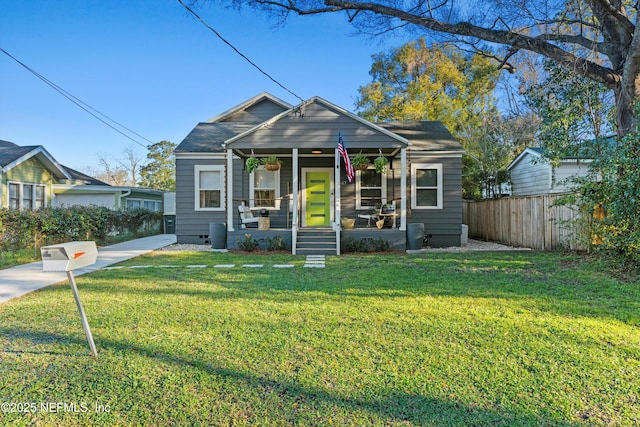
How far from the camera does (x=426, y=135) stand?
12.4 meters

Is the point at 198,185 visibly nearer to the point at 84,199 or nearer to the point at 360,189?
the point at 360,189

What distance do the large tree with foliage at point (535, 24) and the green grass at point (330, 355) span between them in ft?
15.0

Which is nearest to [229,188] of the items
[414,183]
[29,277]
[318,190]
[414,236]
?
[318,190]

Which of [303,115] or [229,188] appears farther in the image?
[229,188]

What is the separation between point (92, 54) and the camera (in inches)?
604

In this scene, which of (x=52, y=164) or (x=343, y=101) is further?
(x=343, y=101)

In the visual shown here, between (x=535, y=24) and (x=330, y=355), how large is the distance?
29.0 feet

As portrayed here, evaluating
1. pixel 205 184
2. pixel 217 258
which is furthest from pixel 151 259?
pixel 205 184

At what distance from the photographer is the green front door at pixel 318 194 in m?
11.9

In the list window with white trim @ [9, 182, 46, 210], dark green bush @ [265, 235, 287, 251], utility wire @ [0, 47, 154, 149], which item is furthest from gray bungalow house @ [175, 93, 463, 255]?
window with white trim @ [9, 182, 46, 210]

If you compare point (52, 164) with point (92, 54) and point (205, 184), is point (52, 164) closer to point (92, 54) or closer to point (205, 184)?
point (92, 54)

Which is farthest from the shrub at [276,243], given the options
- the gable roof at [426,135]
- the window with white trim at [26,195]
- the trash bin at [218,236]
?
the window with white trim at [26,195]

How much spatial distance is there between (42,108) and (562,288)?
86.9ft

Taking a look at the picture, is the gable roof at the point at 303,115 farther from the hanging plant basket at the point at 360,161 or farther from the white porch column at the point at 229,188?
the hanging plant basket at the point at 360,161
